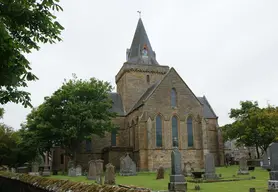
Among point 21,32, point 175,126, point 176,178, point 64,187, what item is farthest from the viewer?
point 175,126

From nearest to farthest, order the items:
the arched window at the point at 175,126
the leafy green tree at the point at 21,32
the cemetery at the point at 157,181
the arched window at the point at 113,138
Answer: the cemetery at the point at 157,181
the leafy green tree at the point at 21,32
the arched window at the point at 175,126
the arched window at the point at 113,138

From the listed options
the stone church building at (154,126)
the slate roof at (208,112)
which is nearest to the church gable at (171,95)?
the stone church building at (154,126)

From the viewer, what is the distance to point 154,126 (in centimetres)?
3425

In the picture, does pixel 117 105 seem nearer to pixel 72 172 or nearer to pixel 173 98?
pixel 173 98

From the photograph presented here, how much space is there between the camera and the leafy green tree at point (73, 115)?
31.1 metres

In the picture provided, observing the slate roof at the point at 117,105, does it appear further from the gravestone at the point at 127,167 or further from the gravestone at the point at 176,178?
the gravestone at the point at 176,178

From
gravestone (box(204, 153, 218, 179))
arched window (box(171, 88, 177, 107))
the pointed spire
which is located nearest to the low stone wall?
gravestone (box(204, 153, 218, 179))

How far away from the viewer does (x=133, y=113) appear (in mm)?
38281

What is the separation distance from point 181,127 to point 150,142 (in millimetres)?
4526

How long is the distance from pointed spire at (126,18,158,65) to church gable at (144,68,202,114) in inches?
384

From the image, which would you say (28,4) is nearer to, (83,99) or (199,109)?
(83,99)

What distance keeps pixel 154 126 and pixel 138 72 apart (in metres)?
11.7

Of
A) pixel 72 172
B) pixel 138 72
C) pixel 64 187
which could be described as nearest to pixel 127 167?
pixel 72 172

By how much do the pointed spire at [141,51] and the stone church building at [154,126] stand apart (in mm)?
1705
